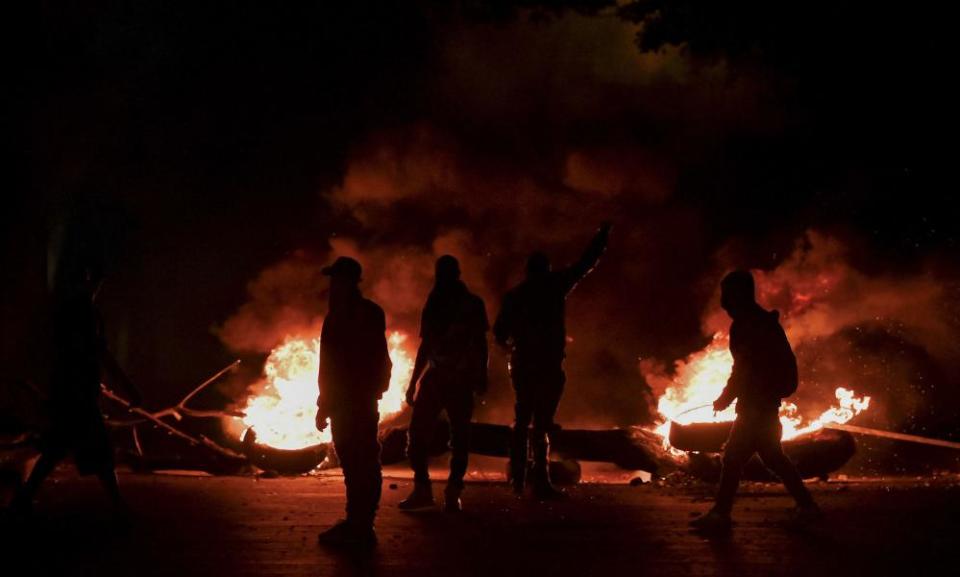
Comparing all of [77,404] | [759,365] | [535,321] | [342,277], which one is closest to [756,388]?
[759,365]

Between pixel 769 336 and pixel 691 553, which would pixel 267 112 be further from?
pixel 691 553

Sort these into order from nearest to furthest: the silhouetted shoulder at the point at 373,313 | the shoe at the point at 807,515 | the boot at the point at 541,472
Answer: the silhouetted shoulder at the point at 373,313, the shoe at the point at 807,515, the boot at the point at 541,472

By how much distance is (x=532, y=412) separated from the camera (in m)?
10.1

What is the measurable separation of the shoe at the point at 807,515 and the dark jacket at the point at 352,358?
129 inches

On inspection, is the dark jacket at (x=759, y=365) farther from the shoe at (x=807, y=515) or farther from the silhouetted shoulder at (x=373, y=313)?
the silhouetted shoulder at (x=373, y=313)

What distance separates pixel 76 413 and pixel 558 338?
450 centimetres

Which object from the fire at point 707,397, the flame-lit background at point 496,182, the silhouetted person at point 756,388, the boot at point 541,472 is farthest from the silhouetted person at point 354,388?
the flame-lit background at point 496,182

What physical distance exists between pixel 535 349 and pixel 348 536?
3.68 metres

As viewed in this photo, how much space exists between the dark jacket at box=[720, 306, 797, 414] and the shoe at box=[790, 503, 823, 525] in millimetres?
765

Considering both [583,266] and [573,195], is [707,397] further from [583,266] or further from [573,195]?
[573,195]

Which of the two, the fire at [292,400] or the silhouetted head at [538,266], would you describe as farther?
the fire at [292,400]

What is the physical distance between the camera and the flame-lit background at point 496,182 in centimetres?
1534

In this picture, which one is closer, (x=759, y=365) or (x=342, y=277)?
(x=342, y=277)

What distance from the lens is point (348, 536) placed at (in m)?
6.73
